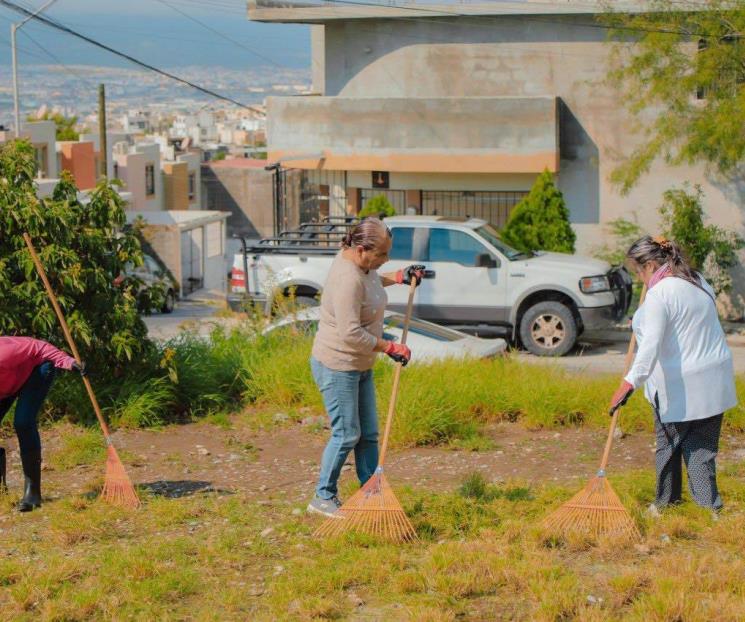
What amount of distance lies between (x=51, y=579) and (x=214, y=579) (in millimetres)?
757

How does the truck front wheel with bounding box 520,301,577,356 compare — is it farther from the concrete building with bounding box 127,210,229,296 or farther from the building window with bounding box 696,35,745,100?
the concrete building with bounding box 127,210,229,296

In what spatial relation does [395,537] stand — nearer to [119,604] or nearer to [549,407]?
[119,604]

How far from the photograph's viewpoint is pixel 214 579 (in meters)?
5.88

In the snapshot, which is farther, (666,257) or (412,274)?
(412,274)

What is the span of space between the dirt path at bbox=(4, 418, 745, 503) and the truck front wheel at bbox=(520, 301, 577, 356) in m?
6.62

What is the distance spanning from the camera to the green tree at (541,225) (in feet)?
67.9

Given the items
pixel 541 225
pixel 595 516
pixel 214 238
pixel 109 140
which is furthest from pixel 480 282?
pixel 109 140

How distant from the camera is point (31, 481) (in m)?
7.46

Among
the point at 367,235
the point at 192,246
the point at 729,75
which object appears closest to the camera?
the point at 367,235

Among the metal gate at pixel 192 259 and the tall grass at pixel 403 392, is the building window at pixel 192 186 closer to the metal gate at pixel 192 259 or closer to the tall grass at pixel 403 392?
the metal gate at pixel 192 259

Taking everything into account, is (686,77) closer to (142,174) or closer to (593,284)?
(593,284)

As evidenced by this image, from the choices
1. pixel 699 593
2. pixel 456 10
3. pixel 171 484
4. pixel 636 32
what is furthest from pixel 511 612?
pixel 456 10

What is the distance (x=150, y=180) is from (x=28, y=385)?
52132 millimetres

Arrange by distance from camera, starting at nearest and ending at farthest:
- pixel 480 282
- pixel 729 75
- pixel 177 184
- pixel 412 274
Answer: pixel 412 274
pixel 480 282
pixel 729 75
pixel 177 184
